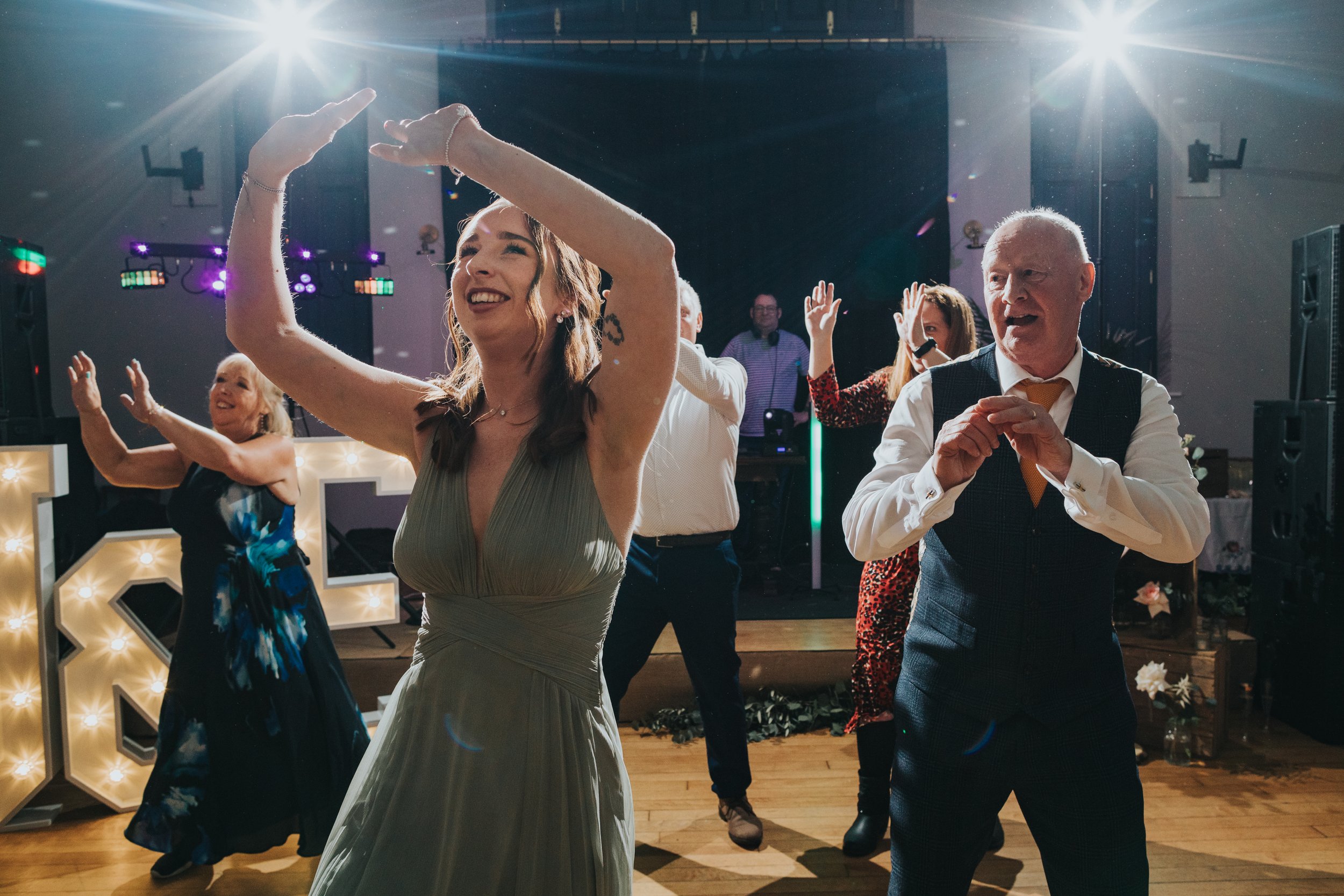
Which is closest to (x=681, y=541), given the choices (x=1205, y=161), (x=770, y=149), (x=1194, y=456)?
(x=1194, y=456)

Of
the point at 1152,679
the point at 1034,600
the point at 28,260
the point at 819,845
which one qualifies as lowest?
the point at 819,845

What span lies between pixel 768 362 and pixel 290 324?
220 inches

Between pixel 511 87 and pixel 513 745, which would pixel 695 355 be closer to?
pixel 513 745

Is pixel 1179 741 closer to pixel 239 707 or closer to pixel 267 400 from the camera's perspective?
pixel 239 707

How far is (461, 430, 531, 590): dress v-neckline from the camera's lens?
3.43 ft

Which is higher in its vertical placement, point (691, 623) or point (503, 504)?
point (503, 504)

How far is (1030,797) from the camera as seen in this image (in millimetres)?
1461

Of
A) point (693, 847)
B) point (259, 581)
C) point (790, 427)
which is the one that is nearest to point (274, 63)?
point (790, 427)

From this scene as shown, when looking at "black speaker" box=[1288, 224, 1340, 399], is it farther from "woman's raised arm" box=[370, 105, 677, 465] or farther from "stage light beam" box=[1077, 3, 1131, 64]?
"stage light beam" box=[1077, 3, 1131, 64]

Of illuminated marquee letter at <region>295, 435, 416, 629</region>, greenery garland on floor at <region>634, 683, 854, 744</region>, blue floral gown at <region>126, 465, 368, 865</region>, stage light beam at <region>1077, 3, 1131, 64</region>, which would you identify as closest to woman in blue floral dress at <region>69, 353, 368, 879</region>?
blue floral gown at <region>126, 465, 368, 865</region>

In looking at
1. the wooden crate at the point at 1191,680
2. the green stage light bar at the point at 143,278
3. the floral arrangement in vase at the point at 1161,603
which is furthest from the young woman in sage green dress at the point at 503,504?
the green stage light bar at the point at 143,278

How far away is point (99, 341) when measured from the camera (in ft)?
23.3

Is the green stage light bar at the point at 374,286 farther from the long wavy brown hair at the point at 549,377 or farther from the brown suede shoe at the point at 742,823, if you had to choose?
the long wavy brown hair at the point at 549,377

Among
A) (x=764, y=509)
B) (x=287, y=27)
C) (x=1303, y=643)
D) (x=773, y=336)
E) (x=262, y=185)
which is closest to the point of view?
(x=262, y=185)
